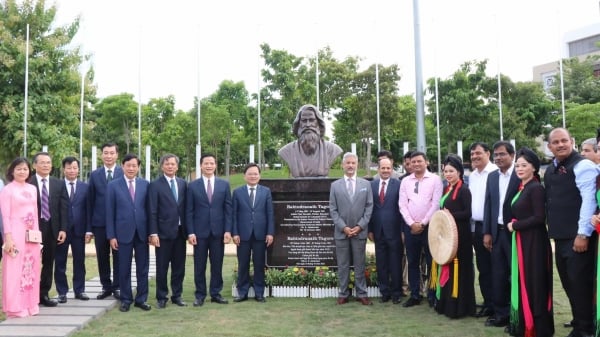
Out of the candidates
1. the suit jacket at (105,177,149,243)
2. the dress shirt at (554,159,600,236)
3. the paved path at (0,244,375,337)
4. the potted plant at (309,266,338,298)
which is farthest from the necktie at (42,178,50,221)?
the dress shirt at (554,159,600,236)

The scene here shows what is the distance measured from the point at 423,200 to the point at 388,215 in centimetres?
47

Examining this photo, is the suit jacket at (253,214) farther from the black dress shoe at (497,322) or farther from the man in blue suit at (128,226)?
the black dress shoe at (497,322)

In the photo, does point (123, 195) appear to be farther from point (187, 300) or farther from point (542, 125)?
point (542, 125)

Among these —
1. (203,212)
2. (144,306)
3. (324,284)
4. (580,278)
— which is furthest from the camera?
(324,284)

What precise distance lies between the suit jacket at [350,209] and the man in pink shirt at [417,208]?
0.43 metres

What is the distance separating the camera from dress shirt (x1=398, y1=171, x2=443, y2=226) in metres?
6.10

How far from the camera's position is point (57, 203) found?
6.16m

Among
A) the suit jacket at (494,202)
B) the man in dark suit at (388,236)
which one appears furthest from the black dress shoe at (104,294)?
the suit jacket at (494,202)

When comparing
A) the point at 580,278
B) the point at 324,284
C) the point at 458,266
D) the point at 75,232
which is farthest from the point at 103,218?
the point at 580,278

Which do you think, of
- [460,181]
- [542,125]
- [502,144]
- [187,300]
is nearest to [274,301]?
[187,300]

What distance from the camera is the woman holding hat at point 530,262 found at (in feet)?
15.1

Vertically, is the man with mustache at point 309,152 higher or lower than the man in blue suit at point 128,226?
higher

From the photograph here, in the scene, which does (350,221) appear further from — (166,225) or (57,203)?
(57,203)

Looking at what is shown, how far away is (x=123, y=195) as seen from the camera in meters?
6.09
